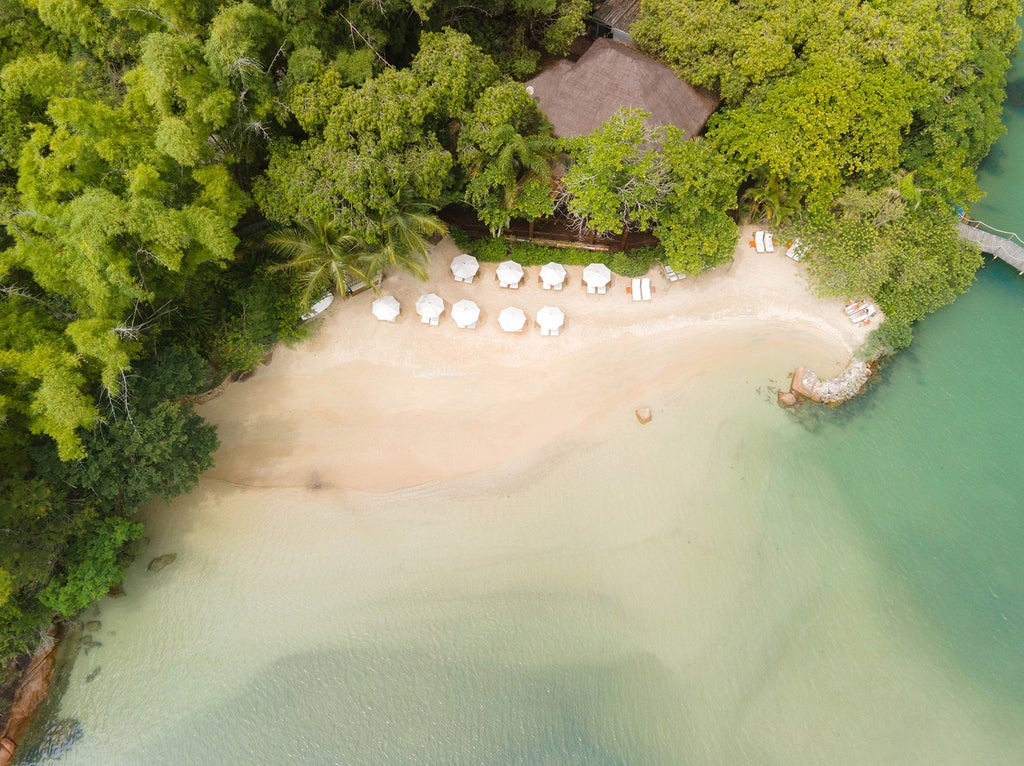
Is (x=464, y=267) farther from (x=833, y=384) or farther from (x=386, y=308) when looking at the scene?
(x=833, y=384)

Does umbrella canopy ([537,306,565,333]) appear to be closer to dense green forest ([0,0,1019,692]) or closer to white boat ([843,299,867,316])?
dense green forest ([0,0,1019,692])

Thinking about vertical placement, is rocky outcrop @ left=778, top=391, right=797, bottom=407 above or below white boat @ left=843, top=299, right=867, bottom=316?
below

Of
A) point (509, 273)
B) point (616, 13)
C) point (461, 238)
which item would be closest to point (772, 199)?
point (616, 13)

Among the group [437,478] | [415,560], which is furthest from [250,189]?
[415,560]

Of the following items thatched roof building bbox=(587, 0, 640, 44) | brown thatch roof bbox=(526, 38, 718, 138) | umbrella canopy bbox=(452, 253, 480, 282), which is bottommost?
umbrella canopy bbox=(452, 253, 480, 282)

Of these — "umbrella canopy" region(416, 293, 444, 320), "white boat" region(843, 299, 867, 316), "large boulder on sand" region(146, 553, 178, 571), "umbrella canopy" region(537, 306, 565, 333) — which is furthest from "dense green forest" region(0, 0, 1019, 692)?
"umbrella canopy" region(537, 306, 565, 333)

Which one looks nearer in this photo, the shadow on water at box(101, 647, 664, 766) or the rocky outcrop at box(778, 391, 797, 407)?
the shadow on water at box(101, 647, 664, 766)

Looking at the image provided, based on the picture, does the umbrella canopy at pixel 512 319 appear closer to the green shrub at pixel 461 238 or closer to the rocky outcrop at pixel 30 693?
the green shrub at pixel 461 238
